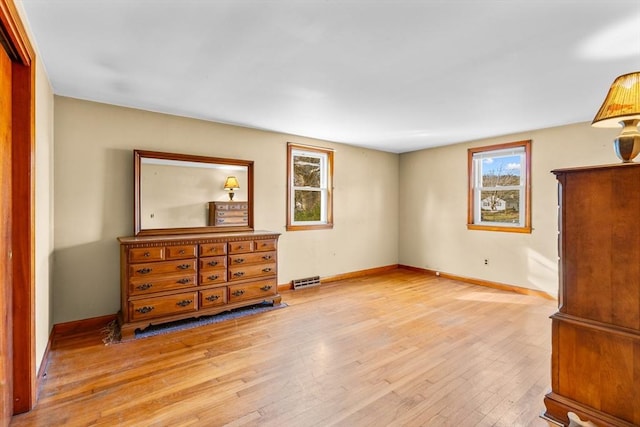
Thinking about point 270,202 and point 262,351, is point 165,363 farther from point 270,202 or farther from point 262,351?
point 270,202

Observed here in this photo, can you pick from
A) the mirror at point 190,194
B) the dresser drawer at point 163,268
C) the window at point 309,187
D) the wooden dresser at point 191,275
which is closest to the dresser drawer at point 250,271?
the wooden dresser at point 191,275

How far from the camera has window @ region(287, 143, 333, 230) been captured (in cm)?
482

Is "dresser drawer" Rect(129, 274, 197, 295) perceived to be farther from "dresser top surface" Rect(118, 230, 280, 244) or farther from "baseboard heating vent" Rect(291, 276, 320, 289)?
"baseboard heating vent" Rect(291, 276, 320, 289)

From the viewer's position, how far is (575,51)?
2.24 metres

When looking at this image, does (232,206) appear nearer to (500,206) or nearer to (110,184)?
(110,184)

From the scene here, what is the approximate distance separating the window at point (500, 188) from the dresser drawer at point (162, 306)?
4245 mm

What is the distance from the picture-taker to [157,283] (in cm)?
317

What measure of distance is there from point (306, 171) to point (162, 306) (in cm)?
281

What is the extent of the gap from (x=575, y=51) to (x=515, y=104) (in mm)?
1154

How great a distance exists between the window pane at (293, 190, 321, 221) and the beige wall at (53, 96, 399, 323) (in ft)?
0.89

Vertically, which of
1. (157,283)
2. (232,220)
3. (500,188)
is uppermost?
(500,188)

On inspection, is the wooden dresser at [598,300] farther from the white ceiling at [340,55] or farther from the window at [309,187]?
the window at [309,187]

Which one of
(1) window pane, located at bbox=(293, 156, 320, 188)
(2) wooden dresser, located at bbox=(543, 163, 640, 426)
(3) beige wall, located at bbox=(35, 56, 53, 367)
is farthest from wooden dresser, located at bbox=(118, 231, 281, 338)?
(2) wooden dresser, located at bbox=(543, 163, 640, 426)

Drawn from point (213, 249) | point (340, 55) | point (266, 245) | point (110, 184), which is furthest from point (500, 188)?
point (110, 184)
